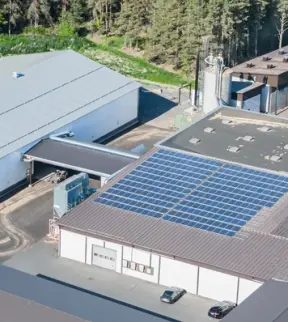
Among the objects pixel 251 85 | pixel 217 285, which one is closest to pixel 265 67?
pixel 251 85

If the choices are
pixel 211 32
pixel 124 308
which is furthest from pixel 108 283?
pixel 211 32

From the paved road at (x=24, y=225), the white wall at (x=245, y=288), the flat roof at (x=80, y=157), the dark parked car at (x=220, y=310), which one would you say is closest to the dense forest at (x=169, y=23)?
the flat roof at (x=80, y=157)

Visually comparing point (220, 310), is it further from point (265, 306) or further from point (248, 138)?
point (248, 138)

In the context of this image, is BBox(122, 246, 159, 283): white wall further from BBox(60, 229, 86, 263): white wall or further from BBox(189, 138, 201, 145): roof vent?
BBox(189, 138, 201, 145): roof vent

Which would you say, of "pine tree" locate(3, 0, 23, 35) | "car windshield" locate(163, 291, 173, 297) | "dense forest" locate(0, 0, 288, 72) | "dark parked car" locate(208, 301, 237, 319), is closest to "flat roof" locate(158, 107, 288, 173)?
"dark parked car" locate(208, 301, 237, 319)

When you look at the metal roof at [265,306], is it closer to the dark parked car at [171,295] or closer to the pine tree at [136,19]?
the dark parked car at [171,295]

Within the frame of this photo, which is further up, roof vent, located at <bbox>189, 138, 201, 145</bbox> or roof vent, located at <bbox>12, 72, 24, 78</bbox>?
roof vent, located at <bbox>12, 72, 24, 78</bbox>
